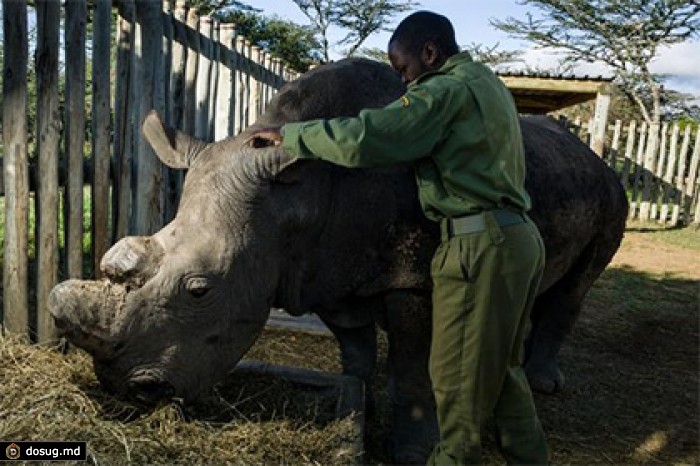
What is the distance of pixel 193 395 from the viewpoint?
3105 millimetres

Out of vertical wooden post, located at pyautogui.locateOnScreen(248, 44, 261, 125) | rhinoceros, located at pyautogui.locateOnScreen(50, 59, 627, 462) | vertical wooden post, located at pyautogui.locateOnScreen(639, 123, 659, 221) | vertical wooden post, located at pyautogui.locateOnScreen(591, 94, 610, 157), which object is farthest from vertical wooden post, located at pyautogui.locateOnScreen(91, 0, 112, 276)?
vertical wooden post, located at pyautogui.locateOnScreen(639, 123, 659, 221)

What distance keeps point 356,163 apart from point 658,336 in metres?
5.71

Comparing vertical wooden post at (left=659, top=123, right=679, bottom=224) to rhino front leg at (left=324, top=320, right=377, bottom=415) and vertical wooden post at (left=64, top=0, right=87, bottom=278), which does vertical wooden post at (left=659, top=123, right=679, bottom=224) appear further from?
vertical wooden post at (left=64, top=0, right=87, bottom=278)

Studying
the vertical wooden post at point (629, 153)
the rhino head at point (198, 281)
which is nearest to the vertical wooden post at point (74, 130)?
the rhino head at point (198, 281)

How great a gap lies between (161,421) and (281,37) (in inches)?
1386

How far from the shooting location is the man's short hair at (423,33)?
315 cm

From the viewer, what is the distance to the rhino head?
2.90 meters

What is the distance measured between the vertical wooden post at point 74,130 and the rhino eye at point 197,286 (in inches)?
69.4

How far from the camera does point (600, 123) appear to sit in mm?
14281

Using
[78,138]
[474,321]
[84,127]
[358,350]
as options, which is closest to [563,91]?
[358,350]

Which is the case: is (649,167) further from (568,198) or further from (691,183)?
(568,198)

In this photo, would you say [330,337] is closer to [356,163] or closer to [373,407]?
[373,407]

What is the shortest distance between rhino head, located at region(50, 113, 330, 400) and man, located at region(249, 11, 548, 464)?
10.7 inches

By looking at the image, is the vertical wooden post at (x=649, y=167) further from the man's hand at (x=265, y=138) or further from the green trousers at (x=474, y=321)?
the man's hand at (x=265, y=138)
